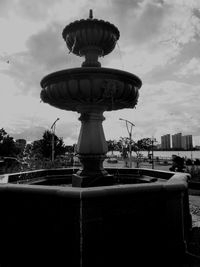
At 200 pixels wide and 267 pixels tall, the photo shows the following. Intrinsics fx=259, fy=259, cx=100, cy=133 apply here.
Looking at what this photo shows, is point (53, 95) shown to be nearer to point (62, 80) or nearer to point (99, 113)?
point (62, 80)

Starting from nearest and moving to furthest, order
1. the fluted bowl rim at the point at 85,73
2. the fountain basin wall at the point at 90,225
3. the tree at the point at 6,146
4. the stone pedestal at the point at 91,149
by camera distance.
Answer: the fountain basin wall at the point at 90,225, the fluted bowl rim at the point at 85,73, the stone pedestal at the point at 91,149, the tree at the point at 6,146

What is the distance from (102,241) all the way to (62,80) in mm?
3270

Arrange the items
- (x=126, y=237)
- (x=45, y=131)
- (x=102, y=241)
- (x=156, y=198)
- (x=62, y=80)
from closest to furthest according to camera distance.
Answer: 1. (x=102, y=241)
2. (x=126, y=237)
3. (x=156, y=198)
4. (x=62, y=80)
5. (x=45, y=131)

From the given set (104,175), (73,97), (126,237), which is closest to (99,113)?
(73,97)

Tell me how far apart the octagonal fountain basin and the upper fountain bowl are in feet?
3.62

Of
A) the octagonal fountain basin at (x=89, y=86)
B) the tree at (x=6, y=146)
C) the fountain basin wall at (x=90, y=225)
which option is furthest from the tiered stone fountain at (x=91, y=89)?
the tree at (x=6, y=146)

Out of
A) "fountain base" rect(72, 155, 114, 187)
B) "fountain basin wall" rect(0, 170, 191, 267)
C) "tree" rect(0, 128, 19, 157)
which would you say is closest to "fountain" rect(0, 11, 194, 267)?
"fountain basin wall" rect(0, 170, 191, 267)

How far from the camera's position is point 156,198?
13.4 feet

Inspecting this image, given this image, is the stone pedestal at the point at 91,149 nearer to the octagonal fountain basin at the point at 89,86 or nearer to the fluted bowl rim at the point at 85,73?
the octagonal fountain basin at the point at 89,86

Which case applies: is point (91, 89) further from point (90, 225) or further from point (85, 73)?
point (90, 225)

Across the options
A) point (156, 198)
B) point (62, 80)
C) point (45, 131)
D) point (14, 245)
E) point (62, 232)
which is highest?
point (45, 131)

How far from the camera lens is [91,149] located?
589cm

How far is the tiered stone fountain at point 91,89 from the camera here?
209 inches

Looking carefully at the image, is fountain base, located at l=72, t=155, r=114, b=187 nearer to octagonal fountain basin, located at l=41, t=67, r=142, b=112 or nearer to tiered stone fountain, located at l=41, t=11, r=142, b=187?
tiered stone fountain, located at l=41, t=11, r=142, b=187
